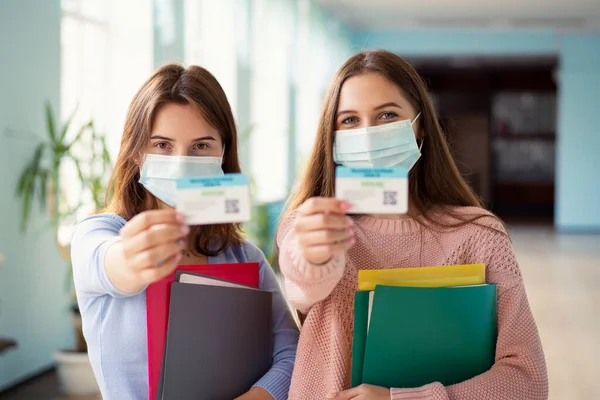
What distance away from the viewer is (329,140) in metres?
1.47

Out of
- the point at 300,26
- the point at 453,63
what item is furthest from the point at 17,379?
the point at 453,63

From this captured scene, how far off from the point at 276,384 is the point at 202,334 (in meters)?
0.18

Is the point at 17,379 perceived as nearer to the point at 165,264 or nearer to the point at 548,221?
the point at 165,264

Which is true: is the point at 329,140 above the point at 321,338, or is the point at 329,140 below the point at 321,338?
above

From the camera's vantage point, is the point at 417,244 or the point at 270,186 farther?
the point at 270,186

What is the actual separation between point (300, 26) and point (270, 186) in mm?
2448

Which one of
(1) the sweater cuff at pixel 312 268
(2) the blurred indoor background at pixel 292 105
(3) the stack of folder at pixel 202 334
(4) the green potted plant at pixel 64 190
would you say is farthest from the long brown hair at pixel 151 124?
(4) the green potted plant at pixel 64 190

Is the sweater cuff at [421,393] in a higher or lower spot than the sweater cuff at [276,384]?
higher

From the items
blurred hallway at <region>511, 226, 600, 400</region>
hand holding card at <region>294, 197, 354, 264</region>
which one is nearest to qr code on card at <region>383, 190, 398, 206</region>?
hand holding card at <region>294, 197, 354, 264</region>

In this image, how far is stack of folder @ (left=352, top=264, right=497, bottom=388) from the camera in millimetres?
1261

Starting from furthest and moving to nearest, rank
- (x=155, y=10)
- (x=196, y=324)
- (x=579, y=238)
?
(x=579, y=238)
(x=155, y=10)
(x=196, y=324)

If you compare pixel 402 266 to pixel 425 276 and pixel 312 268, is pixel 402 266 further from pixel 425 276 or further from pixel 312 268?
pixel 312 268

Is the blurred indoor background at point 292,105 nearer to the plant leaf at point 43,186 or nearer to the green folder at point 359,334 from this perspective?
the plant leaf at point 43,186

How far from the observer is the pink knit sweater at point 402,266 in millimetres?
1230
